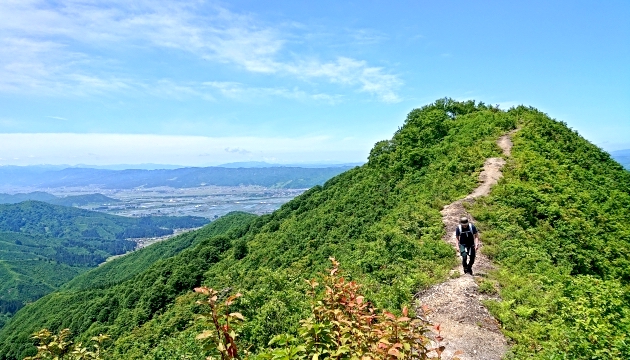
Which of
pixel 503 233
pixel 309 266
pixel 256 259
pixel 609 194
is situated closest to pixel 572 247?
pixel 503 233

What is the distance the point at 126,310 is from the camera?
3678cm

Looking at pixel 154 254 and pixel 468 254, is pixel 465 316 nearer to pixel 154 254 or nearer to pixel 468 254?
pixel 468 254

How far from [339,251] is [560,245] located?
32.6 ft

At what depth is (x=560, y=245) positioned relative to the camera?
14.2 metres

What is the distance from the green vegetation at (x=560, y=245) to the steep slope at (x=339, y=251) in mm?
2039

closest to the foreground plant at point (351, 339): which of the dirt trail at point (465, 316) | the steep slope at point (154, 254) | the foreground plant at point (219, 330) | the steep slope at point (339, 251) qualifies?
the foreground plant at point (219, 330)

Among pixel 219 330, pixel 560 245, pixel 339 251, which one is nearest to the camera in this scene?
pixel 219 330

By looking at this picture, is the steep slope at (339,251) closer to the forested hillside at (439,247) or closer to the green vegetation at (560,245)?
the forested hillside at (439,247)

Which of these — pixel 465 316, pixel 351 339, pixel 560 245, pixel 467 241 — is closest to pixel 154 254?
pixel 560 245

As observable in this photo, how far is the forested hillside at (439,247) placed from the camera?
346 inches

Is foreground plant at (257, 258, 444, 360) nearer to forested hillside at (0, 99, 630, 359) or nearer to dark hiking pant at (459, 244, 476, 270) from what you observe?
forested hillside at (0, 99, 630, 359)

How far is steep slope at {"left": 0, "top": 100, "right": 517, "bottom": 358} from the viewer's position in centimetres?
1124

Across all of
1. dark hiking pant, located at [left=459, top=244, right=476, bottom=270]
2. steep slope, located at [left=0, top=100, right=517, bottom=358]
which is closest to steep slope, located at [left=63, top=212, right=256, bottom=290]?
steep slope, located at [left=0, top=100, right=517, bottom=358]

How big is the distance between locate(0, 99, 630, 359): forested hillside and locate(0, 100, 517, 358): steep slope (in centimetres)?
9
